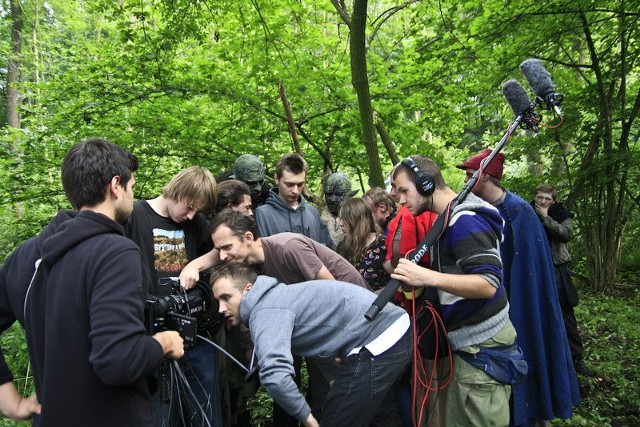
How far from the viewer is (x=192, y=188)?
2709 millimetres

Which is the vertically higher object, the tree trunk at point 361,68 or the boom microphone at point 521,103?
the tree trunk at point 361,68

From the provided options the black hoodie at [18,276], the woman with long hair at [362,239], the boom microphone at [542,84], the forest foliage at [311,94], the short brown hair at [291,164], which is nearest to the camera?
the black hoodie at [18,276]

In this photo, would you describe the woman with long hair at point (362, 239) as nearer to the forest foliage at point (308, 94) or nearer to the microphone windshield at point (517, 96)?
the microphone windshield at point (517, 96)

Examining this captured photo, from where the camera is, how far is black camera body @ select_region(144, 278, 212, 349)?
1901 millimetres

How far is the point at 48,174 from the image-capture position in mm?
6379

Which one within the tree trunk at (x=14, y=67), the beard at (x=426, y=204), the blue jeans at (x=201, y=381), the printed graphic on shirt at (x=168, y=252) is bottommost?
the blue jeans at (x=201, y=381)

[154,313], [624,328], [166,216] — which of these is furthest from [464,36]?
[154,313]

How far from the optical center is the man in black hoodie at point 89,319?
1.45 m

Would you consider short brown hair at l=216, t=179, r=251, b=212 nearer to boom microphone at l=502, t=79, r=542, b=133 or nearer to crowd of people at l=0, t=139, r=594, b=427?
crowd of people at l=0, t=139, r=594, b=427

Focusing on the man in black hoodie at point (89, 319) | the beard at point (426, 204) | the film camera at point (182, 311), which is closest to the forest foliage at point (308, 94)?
the beard at point (426, 204)

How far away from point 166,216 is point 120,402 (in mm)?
1441

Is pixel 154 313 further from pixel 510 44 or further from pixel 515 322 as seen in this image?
pixel 510 44

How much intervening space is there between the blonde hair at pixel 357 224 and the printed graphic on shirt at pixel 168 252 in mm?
1294

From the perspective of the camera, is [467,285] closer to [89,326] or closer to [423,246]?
[423,246]
